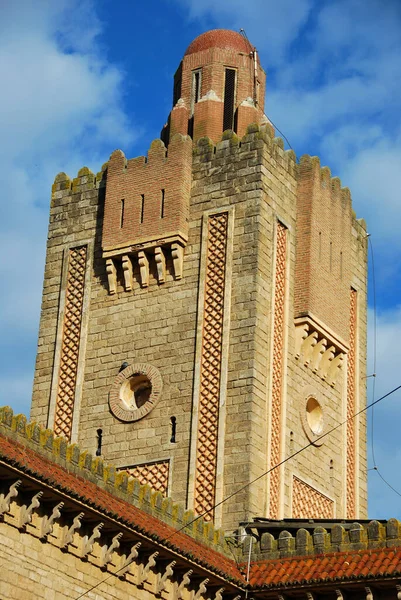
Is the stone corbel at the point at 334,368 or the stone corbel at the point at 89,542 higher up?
the stone corbel at the point at 334,368

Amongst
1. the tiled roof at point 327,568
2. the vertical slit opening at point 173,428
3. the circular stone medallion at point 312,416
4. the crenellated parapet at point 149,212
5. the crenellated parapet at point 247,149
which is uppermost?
the crenellated parapet at point 247,149

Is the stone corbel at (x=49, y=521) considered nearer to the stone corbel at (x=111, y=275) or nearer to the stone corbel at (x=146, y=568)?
the stone corbel at (x=146, y=568)

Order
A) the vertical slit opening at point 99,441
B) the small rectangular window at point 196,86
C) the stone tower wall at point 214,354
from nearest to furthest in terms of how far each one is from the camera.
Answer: the stone tower wall at point 214,354, the vertical slit opening at point 99,441, the small rectangular window at point 196,86

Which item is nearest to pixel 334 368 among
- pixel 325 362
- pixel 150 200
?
pixel 325 362

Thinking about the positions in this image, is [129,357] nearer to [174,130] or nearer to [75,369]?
[75,369]

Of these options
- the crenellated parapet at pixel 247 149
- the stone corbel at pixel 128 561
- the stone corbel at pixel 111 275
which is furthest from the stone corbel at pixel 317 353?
the stone corbel at pixel 128 561

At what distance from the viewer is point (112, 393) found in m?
29.6

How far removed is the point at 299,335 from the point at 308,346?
A: 1.26 ft

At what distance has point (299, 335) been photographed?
30.1 m

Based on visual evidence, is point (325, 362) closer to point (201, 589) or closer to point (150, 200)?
point (150, 200)

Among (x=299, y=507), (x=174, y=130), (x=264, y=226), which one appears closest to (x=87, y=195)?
(x=174, y=130)

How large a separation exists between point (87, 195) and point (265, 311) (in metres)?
5.14

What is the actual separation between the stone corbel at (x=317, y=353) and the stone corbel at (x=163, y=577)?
27.3 feet

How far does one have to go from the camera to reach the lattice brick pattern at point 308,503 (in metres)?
28.7
